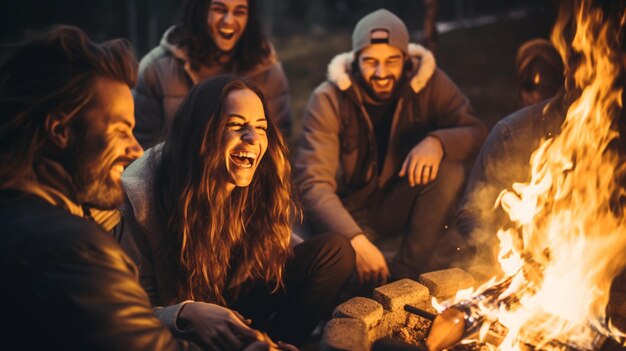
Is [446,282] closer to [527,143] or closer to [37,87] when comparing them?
[527,143]

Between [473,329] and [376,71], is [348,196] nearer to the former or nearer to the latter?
[376,71]

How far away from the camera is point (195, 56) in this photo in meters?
5.57

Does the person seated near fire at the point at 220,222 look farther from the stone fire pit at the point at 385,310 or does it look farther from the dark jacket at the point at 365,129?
the dark jacket at the point at 365,129

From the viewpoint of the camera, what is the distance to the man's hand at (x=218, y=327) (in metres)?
2.85

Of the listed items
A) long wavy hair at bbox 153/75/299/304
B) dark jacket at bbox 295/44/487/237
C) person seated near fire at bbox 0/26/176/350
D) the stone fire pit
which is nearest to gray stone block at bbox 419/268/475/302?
the stone fire pit

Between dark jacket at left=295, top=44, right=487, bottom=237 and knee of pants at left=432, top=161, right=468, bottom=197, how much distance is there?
0.08m

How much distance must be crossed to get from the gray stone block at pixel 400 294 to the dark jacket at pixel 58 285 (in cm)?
165

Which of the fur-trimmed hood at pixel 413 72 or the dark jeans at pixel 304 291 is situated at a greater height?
the fur-trimmed hood at pixel 413 72

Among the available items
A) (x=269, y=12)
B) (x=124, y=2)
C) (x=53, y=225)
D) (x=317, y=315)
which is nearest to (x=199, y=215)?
(x=317, y=315)

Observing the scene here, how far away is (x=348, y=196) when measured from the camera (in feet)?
17.3

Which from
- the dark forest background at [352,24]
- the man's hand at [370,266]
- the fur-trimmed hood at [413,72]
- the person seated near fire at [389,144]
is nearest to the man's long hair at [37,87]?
the man's hand at [370,266]

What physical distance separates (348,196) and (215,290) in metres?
2.11

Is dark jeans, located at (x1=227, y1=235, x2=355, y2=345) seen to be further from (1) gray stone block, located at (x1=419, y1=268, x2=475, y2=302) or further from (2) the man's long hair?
(2) the man's long hair

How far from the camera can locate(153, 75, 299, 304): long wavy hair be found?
3.29 metres
